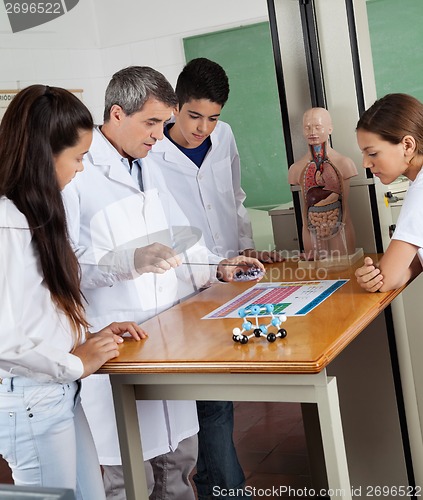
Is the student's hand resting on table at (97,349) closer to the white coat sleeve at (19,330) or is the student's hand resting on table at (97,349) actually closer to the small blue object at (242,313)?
the white coat sleeve at (19,330)

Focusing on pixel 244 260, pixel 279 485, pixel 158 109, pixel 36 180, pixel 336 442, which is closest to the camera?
pixel 36 180

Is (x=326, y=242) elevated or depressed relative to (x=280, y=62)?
depressed

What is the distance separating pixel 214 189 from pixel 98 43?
38.3 inches

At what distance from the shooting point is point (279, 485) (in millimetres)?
2893

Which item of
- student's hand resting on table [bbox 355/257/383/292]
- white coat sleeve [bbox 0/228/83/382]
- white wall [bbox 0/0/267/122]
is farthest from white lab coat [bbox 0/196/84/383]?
white wall [bbox 0/0/267/122]

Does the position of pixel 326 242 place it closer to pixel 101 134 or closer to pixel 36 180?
pixel 101 134

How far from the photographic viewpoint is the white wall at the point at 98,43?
3.16 meters

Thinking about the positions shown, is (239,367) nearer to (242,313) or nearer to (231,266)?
(242,313)

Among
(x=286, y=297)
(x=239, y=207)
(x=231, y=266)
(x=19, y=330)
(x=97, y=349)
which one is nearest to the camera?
(x=19, y=330)

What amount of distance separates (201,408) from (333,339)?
0.90 m

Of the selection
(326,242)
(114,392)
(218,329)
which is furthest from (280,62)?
(114,392)

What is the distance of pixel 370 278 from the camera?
82.0 inches

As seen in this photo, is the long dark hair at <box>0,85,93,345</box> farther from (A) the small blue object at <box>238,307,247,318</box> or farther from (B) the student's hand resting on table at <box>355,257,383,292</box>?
(B) the student's hand resting on table at <box>355,257,383,292</box>

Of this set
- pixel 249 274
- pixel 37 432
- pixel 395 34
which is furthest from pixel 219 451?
pixel 395 34
